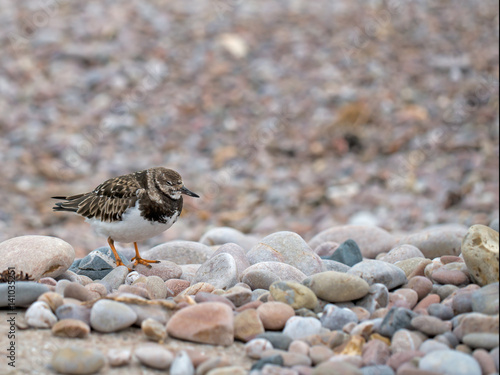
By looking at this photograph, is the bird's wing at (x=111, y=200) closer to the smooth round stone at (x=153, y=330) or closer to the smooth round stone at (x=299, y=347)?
the smooth round stone at (x=153, y=330)

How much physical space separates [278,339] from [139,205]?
5.84 ft

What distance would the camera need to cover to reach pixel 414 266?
15.0 ft

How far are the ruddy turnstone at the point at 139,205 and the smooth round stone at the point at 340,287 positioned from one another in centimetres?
140

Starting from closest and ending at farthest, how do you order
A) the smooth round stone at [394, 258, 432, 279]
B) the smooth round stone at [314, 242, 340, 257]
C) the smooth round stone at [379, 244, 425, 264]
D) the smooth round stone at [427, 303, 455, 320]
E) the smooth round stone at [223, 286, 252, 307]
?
the smooth round stone at [427, 303, 455, 320] → the smooth round stone at [223, 286, 252, 307] → the smooth round stone at [394, 258, 432, 279] → the smooth round stone at [379, 244, 425, 264] → the smooth round stone at [314, 242, 340, 257]

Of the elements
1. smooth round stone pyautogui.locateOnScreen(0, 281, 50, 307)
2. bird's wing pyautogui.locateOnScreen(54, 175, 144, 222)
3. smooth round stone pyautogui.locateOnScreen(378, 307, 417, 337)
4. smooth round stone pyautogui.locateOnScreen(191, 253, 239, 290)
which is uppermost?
bird's wing pyautogui.locateOnScreen(54, 175, 144, 222)

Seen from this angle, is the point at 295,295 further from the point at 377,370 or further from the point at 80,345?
the point at 80,345

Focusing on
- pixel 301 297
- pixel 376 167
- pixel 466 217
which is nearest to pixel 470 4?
pixel 376 167

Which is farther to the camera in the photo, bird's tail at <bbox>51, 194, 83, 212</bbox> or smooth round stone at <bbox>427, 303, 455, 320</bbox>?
bird's tail at <bbox>51, 194, 83, 212</bbox>

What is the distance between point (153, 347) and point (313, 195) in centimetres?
667

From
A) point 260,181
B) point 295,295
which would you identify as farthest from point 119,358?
point 260,181

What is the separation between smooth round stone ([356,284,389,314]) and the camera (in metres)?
3.94

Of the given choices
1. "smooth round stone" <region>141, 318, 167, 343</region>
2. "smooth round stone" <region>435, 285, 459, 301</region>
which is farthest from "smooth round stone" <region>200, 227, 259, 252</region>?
"smooth round stone" <region>141, 318, 167, 343</region>

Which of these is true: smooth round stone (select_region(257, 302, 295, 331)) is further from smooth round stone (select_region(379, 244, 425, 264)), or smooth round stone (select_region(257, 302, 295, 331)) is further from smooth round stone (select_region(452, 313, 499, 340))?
smooth round stone (select_region(379, 244, 425, 264))

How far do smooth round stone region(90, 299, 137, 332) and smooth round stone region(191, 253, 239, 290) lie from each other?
3.20ft
